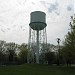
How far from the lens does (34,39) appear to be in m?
52.7

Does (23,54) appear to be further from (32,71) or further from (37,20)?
(32,71)

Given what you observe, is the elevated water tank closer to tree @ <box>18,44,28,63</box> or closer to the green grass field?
the green grass field

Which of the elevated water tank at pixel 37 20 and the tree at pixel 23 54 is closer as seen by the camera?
the elevated water tank at pixel 37 20

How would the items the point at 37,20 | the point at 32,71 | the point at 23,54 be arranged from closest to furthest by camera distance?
the point at 32,71 → the point at 37,20 → the point at 23,54

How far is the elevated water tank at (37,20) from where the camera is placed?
1922 inches

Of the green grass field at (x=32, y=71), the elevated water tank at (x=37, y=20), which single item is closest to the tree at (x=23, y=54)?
the elevated water tank at (x=37, y=20)

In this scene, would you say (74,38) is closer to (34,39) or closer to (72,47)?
(72,47)

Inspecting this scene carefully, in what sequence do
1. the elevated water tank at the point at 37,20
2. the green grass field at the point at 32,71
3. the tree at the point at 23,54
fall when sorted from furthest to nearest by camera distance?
the tree at the point at 23,54, the elevated water tank at the point at 37,20, the green grass field at the point at 32,71

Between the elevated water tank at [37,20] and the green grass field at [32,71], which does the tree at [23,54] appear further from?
the green grass field at [32,71]

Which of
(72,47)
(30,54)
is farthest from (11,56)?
(72,47)

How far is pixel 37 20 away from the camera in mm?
48812

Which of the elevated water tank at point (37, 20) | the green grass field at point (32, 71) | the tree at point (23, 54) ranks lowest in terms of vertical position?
the green grass field at point (32, 71)

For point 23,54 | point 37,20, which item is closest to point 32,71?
point 37,20

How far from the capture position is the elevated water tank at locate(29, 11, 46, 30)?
160 feet
